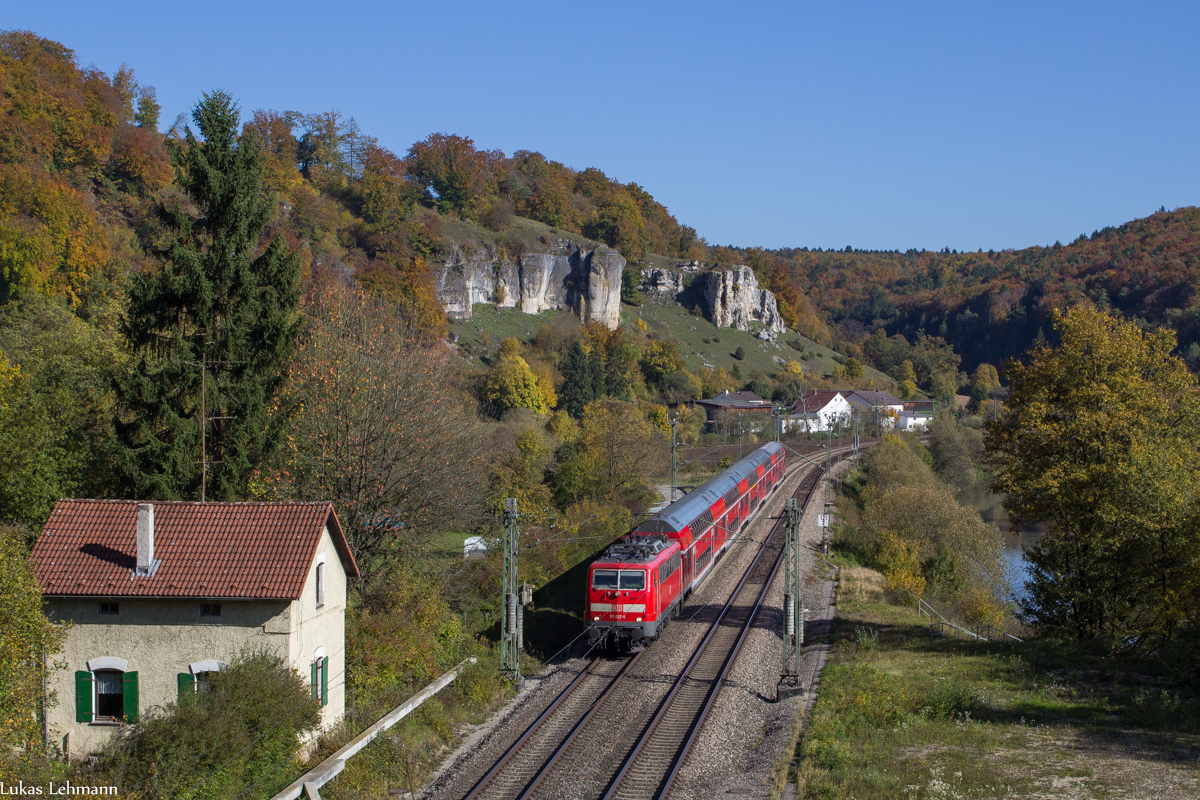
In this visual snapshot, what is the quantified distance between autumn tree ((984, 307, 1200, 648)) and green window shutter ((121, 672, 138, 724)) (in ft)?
76.2

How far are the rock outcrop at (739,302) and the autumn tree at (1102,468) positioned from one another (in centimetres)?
12317

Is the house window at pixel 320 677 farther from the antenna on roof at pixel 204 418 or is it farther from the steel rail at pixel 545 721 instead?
the antenna on roof at pixel 204 418

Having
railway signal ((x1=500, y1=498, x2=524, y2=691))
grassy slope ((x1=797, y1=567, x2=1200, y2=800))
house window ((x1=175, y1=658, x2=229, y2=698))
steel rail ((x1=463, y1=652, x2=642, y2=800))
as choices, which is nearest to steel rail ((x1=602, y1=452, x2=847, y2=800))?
steel rail ((x1=463, y1=652, x2=642, y2=800))

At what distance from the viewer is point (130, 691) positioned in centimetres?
1750

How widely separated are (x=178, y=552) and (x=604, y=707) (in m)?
9.84

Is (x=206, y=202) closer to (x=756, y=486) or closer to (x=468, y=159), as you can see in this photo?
(x=756, y=486)

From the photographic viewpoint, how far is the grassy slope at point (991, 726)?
48.9 ft

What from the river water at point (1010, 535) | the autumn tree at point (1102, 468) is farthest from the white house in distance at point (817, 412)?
the autumn tree at point (1102, 468)

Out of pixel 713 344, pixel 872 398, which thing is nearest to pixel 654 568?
pixel 872 398

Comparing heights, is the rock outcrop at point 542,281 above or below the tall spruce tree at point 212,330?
above

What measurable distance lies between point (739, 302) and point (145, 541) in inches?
5546

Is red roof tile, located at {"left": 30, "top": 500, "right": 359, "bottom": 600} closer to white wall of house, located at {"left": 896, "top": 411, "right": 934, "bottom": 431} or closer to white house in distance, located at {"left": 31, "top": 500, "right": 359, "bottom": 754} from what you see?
white house in distance, located at {"left": 31, "top": 500, "right": 359, "bottom": 754}

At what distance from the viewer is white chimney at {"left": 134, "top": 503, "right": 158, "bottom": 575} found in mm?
17906

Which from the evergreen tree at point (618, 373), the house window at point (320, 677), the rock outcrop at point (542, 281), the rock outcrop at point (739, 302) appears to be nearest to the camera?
the house window at point (320, 677)
